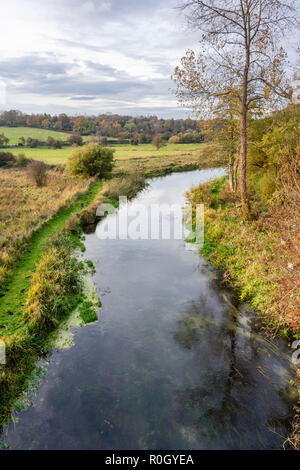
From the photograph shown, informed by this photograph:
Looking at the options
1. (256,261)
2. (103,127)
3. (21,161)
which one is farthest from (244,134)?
(103,127)

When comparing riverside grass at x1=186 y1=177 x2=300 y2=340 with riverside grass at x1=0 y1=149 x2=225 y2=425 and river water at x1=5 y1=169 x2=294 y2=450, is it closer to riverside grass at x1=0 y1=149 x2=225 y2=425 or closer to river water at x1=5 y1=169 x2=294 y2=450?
river water at x1=5 y1=169 x2=294 y2=450

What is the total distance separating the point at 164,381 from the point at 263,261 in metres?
6.12

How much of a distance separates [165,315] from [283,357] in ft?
12.0

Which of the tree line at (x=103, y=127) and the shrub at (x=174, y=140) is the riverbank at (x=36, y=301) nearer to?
the tree line at (x=103, y=127)

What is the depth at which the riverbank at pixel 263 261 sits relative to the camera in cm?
651

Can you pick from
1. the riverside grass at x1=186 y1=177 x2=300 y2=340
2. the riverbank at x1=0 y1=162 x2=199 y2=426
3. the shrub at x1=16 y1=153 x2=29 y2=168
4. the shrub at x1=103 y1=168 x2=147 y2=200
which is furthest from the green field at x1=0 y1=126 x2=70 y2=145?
the riverside grass at x1=186 y1=177 x2=300 y2=340

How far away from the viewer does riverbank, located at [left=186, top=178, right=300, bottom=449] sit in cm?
651

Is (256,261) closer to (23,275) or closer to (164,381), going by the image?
(164,381)

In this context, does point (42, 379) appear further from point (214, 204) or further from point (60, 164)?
point (60, 164)

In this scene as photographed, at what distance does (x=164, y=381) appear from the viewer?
22.2 feet

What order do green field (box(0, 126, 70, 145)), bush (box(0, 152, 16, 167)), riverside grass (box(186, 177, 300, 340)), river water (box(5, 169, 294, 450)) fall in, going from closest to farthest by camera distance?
river water (box(5, 169, 294, 450)), riverside grass (box(186, 177, 300, 340)), bush (box(0, 152, 16, 167)), green field (box(0, 126, 70, 145))

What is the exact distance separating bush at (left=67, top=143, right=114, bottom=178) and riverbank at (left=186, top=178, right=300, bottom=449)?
18531mm

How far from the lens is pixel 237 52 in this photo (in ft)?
41.4

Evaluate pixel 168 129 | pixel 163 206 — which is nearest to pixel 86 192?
pixel 163 206
